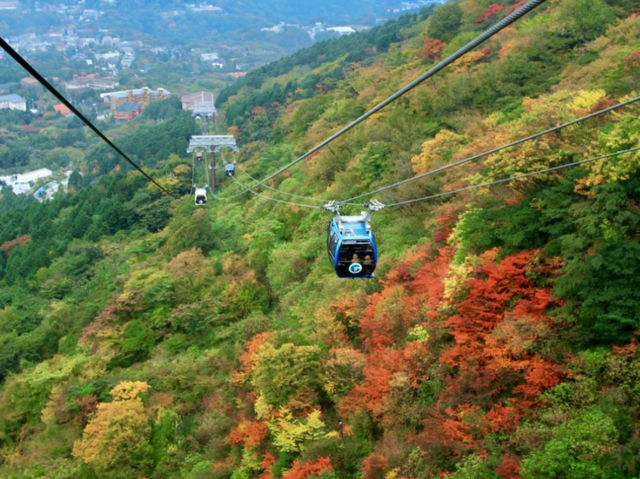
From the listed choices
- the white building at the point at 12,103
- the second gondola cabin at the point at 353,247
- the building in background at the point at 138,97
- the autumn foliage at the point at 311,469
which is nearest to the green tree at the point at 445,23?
the second gondola cabin at the point at 353,247

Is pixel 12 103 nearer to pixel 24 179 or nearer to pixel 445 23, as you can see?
pixel 24 179

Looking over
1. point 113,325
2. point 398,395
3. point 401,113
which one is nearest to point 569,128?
point 398,395

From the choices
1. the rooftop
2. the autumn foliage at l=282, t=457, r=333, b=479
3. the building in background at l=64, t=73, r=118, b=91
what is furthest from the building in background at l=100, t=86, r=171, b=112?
the autumn foliage at l=282, t=457, r=333, b=479

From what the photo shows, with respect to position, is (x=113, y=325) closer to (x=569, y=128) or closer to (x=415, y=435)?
(x=415, y=435)

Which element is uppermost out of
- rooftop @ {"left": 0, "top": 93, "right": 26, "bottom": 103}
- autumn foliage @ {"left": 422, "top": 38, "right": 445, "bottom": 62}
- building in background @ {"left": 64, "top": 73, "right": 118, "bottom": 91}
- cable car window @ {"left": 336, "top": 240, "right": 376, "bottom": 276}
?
building in background @ {"left": 64, "top": 73, "right": 118, "bottom": 91}

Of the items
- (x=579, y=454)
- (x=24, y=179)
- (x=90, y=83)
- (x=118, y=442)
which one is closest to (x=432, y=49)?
(x=118, y=442)

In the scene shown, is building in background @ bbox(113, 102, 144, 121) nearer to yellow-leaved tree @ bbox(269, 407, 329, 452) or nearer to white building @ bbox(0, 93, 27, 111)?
white building @ bbox(0, 93, 27, 111)
